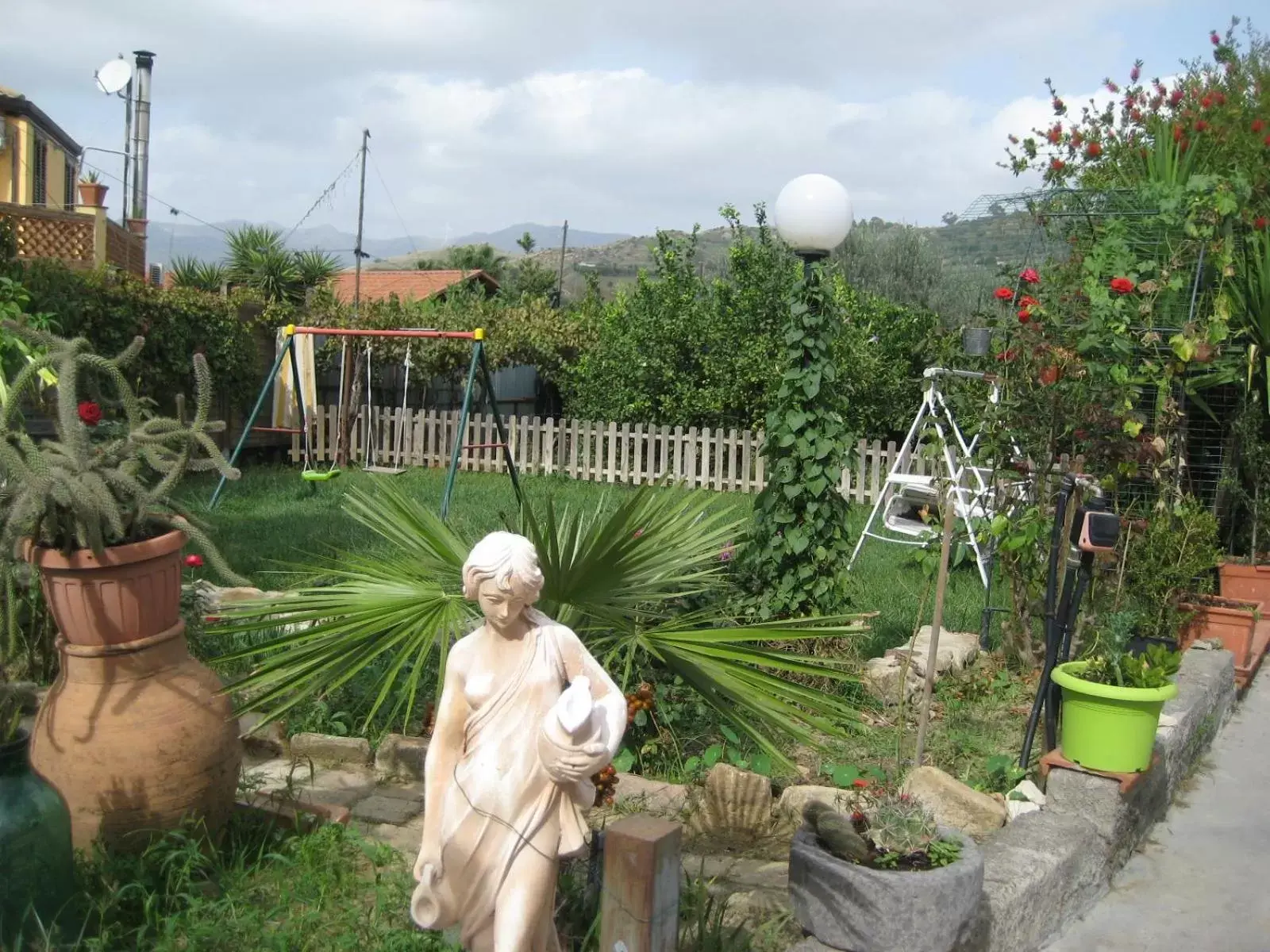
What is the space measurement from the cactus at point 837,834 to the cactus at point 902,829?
49 mm

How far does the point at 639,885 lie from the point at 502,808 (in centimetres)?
31

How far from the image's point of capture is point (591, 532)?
3.58 metres

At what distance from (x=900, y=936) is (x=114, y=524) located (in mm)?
2297

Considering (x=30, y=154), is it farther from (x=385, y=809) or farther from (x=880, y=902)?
(x=880, y=902)

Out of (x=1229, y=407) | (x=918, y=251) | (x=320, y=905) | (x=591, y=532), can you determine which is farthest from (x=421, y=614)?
(x=918, y=251)

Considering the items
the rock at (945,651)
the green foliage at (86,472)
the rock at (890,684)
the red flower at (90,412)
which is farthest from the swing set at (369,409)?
the rock at (945,651)

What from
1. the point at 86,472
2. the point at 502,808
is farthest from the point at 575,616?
the point at 86,472

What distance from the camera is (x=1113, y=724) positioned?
157 inches

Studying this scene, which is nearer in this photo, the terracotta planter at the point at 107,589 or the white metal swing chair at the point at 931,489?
the terracotta planter at the point at 107,589

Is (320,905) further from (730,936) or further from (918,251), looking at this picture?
(918,251)

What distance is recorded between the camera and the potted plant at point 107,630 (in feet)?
10.3

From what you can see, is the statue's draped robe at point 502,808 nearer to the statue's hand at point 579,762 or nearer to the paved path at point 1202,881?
the statue's hand at point 579,762

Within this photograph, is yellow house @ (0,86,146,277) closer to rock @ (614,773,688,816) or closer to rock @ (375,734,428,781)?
rock @ (375,734,428,781)

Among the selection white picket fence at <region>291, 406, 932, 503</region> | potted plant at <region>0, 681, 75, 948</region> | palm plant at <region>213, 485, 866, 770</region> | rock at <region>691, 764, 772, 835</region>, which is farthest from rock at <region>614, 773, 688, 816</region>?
white picket fence at <region>291, 406, 932, 503</region>
